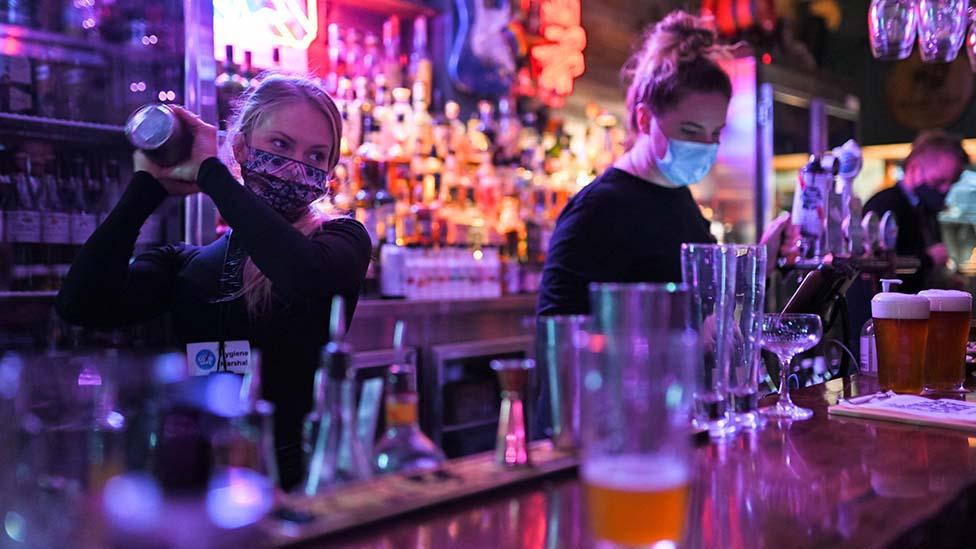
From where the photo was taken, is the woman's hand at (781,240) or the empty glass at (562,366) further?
the woman's hand at (781,240)

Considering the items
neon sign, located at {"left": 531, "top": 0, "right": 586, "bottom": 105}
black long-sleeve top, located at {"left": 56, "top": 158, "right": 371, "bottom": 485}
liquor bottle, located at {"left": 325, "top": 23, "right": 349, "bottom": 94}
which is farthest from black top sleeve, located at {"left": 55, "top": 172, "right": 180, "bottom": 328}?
neon sign, located at {"left": 531, "top": 0, "right": 586, "bottom": 105}

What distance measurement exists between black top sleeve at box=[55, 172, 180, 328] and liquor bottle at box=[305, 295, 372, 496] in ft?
3.29

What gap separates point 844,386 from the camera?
1.87 m

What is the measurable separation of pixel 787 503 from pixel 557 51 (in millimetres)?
3840

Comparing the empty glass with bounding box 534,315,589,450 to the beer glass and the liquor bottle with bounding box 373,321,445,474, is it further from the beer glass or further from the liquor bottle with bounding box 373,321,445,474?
the beer glass

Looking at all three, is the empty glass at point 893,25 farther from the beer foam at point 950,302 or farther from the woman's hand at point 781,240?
the beer foam at point 950,302

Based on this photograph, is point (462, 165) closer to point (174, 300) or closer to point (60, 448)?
point (174, 300)

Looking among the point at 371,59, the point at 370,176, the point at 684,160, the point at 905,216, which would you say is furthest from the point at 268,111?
the point at 905,216

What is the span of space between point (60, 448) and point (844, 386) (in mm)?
1564

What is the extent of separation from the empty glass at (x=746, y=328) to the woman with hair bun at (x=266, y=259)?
714 millimetres

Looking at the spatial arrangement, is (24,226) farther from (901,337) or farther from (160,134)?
(901,337)

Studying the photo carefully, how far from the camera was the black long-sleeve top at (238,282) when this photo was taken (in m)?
1.53

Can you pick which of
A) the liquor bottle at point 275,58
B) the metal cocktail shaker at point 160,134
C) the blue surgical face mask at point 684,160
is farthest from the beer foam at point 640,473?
the liquor bottle at point 275,58

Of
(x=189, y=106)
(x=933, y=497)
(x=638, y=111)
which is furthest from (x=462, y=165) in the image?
(x=933, y=497)
